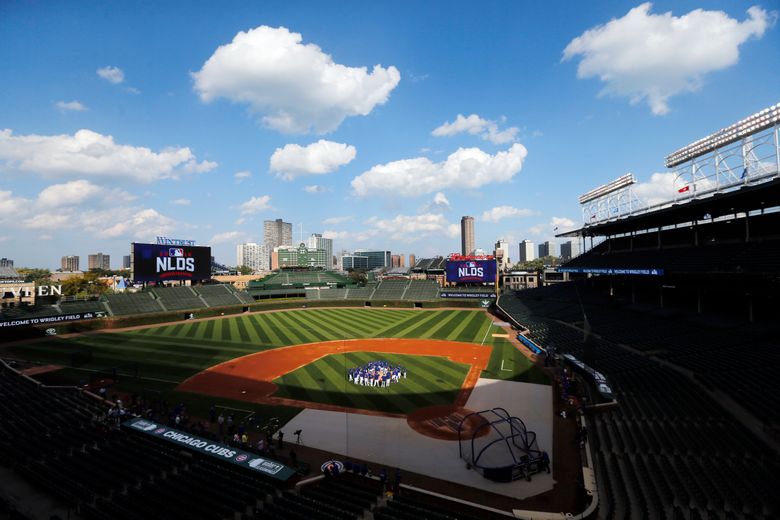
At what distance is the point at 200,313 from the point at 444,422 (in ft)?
156

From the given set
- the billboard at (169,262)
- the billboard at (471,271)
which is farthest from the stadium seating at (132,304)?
the billboard at (471,271)

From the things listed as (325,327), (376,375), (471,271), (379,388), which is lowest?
(379,388)

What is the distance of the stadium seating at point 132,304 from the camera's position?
49.4m

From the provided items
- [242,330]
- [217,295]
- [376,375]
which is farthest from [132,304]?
[376,375]

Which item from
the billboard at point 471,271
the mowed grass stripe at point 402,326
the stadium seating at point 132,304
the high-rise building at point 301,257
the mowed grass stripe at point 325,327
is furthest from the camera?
the high-rise building at point 301,257

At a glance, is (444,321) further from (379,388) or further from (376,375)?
(379,388)

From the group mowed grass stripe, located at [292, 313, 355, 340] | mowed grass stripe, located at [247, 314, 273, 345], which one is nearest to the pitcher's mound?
mowed grass stripe, located at [292, 313, 355, 340]

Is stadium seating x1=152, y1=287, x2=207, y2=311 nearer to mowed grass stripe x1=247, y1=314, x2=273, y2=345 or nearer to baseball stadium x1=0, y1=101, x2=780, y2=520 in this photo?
baseball stadium x1=0, y1=101, x2=780, y2=520

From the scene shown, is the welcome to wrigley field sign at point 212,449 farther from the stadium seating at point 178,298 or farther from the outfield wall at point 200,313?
the stadium seating at point 178,298

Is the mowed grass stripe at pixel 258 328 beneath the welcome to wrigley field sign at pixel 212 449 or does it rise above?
above

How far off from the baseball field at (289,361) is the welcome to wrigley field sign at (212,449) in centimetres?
469

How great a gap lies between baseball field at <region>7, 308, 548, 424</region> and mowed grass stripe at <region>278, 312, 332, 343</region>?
131 mm

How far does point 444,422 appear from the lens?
1978 centimetres

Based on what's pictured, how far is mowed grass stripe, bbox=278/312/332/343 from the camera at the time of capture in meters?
42.8
